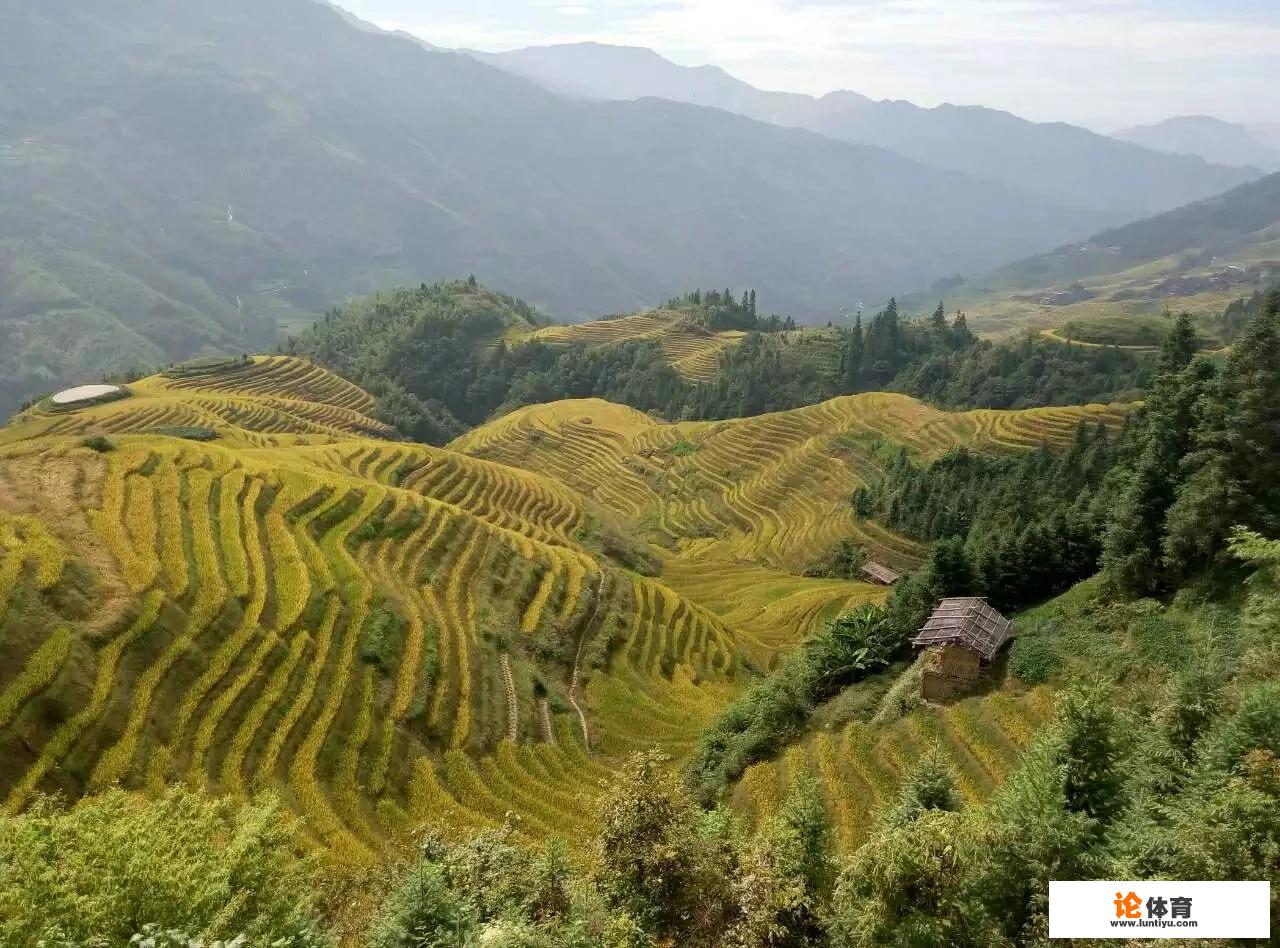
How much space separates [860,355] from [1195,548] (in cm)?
11851

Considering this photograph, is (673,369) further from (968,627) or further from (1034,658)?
(1034,658)

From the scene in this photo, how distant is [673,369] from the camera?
6132 inches

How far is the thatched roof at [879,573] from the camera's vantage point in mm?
62453

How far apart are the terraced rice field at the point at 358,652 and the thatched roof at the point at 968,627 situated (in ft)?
7.21

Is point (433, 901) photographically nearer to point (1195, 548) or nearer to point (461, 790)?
point (461, 790)

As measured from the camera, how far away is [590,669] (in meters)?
37.6

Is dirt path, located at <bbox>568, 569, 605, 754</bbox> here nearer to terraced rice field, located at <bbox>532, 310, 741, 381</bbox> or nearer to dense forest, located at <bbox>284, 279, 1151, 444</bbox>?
dense forest, located at <bbox>284, 279, 1151, 444</bbox>

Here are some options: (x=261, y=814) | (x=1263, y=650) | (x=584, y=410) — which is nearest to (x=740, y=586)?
(x=1263, y=650)

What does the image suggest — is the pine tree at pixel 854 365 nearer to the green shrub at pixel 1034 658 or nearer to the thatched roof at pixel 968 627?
the thatched roof at pixel 968 627

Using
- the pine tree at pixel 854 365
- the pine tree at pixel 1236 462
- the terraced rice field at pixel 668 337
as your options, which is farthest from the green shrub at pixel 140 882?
the terraced rice field at pixel 668 337

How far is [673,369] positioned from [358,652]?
12904cm

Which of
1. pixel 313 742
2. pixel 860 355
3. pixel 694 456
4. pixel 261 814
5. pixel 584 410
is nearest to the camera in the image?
pixel 261 814

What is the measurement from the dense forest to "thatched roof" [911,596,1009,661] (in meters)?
87.1

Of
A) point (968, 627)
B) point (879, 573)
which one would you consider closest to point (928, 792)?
point (968, 627)
